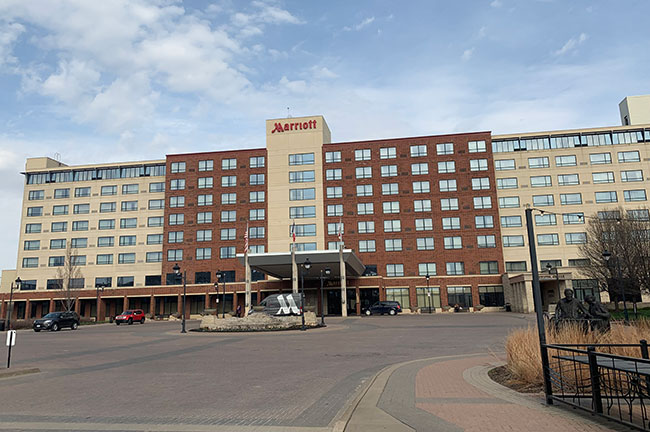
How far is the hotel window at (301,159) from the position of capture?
7250cm

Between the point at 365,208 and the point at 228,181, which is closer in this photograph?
the point at 365,208

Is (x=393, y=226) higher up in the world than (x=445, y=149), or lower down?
lower down

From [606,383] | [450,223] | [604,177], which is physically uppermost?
[604,177]

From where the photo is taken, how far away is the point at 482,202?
6800 centimetres

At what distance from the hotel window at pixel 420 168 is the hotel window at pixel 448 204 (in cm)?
484

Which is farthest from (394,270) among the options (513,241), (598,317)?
(598,317)

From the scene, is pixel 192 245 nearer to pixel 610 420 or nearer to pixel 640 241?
pixel 640 241

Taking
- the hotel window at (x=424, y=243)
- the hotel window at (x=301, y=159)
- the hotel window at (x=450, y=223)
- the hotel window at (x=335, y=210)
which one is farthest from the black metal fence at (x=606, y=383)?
the hotel window at (x=301, y=159)

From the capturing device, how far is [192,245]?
7294cm

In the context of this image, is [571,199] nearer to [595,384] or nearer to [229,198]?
[229,198]

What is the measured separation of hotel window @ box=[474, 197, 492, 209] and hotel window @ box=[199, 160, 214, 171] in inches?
1550

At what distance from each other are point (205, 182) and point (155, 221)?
1026 centimetres

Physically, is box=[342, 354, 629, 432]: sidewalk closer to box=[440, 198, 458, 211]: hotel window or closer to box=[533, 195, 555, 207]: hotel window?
box=[440, 198, 458, 211]: hotel window

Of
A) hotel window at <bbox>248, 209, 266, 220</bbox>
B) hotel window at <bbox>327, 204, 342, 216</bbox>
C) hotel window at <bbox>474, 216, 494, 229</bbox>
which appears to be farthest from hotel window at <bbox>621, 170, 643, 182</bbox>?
hotel window at <bbox>248, 209, 266, 220</bbox>
